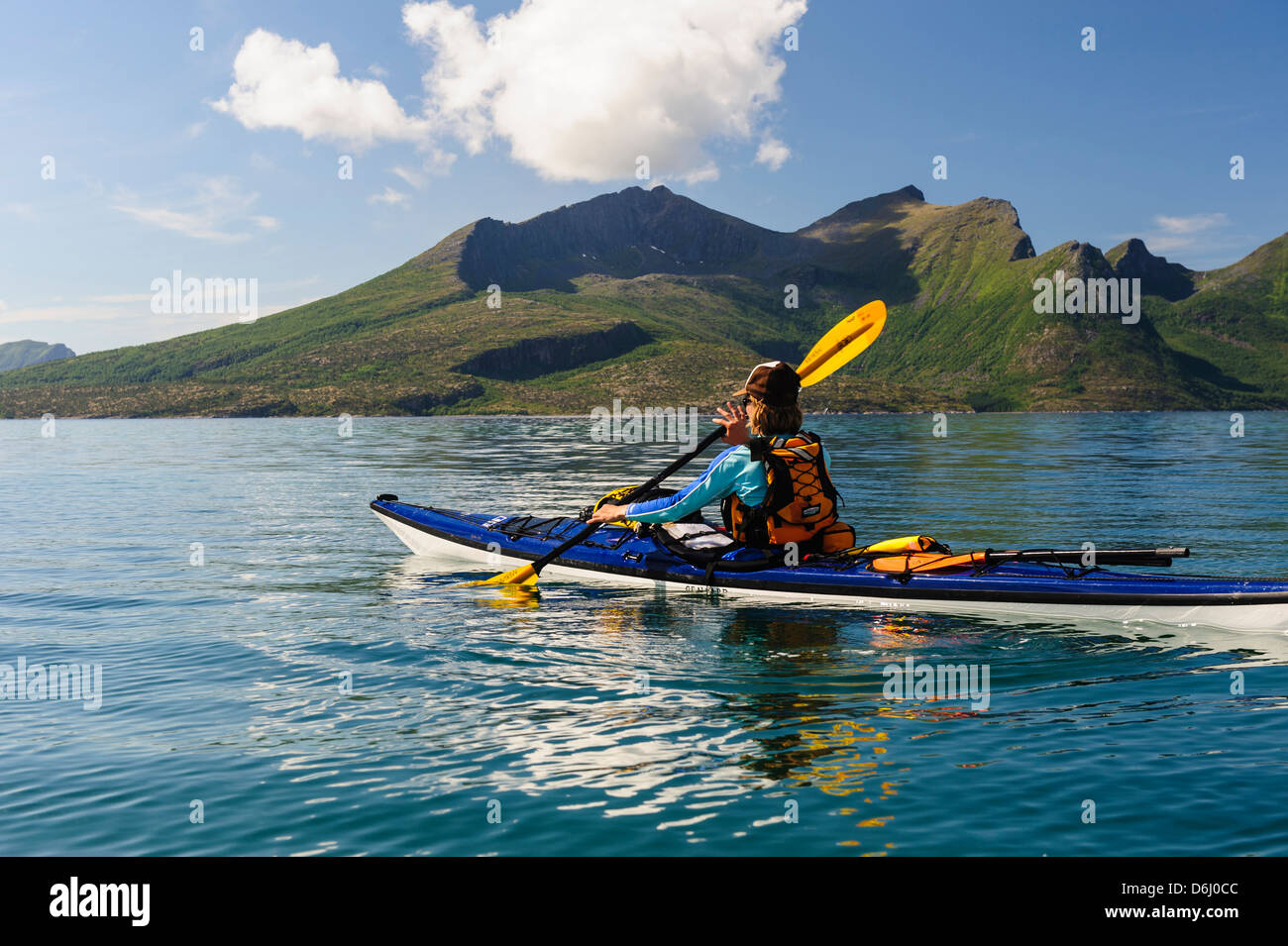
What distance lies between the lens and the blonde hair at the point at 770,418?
1059cm

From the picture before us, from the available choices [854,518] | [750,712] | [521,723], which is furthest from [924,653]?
[854,518]

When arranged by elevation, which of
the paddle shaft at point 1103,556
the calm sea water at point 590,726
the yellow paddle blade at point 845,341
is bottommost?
the calm sea water at point 590,726

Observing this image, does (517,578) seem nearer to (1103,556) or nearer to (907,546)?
(907,546)

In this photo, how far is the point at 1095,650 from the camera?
31.2 ft

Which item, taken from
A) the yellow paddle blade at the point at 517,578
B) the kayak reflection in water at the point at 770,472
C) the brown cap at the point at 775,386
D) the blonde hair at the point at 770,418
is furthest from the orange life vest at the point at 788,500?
the yellow paddle blade at the point at 517,578

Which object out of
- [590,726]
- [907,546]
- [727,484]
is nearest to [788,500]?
[727,484]

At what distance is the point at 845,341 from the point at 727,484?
3674mm

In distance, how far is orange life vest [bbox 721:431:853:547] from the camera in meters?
10.5

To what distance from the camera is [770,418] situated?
10.6 m

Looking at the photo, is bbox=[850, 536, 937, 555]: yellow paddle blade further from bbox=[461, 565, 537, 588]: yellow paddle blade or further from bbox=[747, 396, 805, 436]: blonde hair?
bbox=[461, 565, 537, 588]: yellow paddle blade

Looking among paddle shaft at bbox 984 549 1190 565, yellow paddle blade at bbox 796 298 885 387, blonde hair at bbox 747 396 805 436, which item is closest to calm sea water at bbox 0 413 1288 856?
paddle shaft at bbox 984 549 1190 565

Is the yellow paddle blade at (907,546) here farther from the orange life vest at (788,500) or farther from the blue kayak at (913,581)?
the orange life vest at (788,500)
